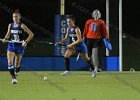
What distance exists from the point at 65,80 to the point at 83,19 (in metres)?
4.93

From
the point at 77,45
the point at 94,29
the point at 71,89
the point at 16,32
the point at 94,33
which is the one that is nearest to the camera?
the point at 71,89

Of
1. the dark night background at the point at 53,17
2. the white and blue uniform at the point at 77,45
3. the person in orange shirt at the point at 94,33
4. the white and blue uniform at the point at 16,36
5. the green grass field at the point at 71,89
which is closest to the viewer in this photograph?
the green grass field at the point at 71,89

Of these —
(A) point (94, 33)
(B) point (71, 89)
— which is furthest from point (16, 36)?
(A) point (94, 33)

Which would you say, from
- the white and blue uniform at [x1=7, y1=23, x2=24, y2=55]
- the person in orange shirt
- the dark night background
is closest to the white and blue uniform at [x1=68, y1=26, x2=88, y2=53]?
the person in orange shirt

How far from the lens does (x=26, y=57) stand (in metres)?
18.2

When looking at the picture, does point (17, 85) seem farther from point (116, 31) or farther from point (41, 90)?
point (116, 31)

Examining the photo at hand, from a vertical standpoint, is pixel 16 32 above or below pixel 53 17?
below

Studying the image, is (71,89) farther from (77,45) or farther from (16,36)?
(77,45)

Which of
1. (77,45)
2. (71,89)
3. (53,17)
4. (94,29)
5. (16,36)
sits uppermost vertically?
(53,17)

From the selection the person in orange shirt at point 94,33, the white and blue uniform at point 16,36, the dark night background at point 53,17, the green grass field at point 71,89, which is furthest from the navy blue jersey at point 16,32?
the dark night background at point 53,17

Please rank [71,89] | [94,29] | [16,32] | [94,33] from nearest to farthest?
[71,89] < [16,32] < [94,33] < [94,29]

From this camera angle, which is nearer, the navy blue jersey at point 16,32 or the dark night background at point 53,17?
the navy blue jersey at point 16,32

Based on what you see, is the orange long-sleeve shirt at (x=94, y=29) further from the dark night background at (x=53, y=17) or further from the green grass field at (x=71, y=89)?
the dark night background at (x=53, y=17)

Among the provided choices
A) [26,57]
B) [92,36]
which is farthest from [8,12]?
[92,36]
